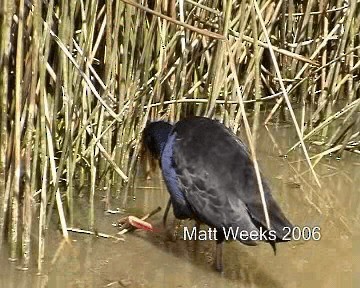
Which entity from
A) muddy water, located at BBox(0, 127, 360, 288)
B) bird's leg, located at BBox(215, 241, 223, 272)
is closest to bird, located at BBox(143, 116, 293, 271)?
bird's leg, located at BBox(215, 241, 223, 272)

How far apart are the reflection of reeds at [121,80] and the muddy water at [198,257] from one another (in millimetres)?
96

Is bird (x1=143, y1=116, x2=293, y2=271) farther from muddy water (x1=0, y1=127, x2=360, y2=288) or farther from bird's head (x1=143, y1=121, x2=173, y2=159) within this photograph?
muddy water (x1=0, y1=127, x2=360, y2=288)

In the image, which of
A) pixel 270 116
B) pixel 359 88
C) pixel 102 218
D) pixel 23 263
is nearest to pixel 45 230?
pixel 23 263

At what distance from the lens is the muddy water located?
109 inches

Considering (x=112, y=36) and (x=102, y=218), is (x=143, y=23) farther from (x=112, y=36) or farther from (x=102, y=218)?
(x=102, y=218)

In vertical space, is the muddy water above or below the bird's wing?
below

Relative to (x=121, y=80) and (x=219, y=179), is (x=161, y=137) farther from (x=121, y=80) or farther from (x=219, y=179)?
(x=219, y=179)

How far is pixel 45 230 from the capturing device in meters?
2.85

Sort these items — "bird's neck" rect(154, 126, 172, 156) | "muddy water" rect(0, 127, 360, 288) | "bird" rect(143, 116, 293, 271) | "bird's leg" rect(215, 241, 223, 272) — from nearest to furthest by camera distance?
"bird" rect(143, 116, 293, 271) → "muddy water" rect(0, 127, 360, 288) → "bird's leg" rect(215, 241, 223, 272) → "bird's neck" rect(154, 126, 172, 156)

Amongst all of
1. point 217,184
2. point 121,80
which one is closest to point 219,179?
point 217,184

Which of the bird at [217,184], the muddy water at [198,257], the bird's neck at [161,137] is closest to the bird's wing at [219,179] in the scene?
the bird at [217,184]

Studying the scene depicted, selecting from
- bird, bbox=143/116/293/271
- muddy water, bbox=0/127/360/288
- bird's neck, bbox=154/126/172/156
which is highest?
bird's neck, bbox=154/126/172/156

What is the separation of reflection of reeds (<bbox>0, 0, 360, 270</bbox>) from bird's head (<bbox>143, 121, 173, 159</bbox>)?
0.34 ft

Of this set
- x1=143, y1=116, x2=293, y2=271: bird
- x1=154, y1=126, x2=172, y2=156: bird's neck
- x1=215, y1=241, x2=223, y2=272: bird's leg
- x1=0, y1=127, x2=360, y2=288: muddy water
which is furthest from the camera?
x1=154, y1=126, x2=172, y2=156: bird's neck
